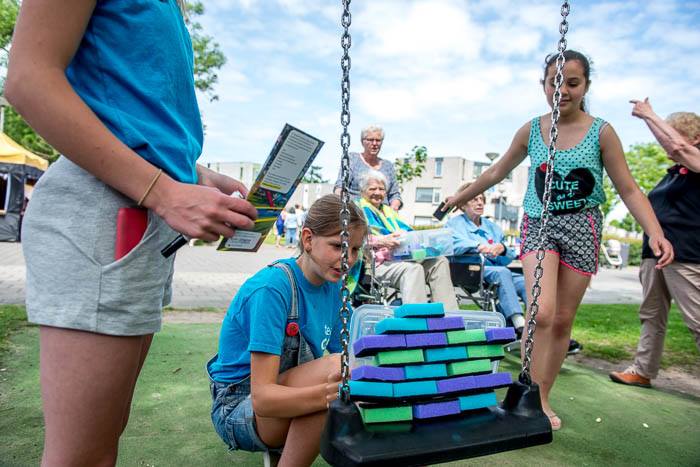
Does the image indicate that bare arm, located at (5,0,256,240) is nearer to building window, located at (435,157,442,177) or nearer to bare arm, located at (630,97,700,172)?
bare arm, located at (630,97,700,172)

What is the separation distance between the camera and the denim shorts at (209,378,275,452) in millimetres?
1924

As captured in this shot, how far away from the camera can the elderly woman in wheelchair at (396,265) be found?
4.39 m

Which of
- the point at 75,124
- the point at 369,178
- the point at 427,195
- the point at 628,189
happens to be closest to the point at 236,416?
the point at 75,124

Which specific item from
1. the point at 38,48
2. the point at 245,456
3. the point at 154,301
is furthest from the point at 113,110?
the point at 245,456

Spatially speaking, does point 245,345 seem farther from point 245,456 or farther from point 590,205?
point 590,205

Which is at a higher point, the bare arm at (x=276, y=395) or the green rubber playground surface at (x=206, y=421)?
the bare arm at (x=276, y=395)

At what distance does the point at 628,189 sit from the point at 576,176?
343 millimetres

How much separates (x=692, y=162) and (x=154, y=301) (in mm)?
3481

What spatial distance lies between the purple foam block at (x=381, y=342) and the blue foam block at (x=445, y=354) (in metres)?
0.09

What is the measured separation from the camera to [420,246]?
4.60 metres

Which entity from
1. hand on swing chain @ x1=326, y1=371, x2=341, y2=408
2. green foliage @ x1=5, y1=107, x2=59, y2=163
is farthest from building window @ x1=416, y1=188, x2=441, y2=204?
hand on swing chain @ x1=326, y1=371, x2=341, y2=408

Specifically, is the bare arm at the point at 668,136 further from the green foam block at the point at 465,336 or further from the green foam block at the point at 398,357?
the green foam block at the point at 398,357

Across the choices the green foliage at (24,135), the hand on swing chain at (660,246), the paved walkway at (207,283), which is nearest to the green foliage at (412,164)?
the paved walkway at (207,283)

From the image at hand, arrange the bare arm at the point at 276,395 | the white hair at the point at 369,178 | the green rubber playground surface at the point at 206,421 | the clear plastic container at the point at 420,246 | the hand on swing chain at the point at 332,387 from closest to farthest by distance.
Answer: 1. the hand on swing chain at the point at 332,387
2. the bare arm at the point at 276,395
3. the green rubber playground surface at the point at 206,421
4. the clear plastic container at the point at 420,246
5. the white hair at the point at 369,178
